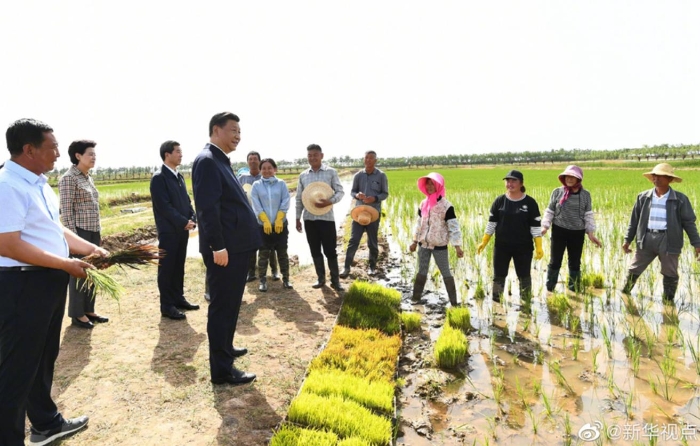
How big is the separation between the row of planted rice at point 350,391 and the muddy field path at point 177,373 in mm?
208

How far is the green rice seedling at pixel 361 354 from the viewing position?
124 inches

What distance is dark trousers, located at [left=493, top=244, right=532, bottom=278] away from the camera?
4.85m

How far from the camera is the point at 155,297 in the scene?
5.24 metres

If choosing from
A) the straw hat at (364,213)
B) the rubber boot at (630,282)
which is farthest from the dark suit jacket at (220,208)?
the rubber boot at (630,282)

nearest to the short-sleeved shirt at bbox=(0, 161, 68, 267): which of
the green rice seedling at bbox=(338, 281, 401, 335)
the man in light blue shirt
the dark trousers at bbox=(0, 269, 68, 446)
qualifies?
the man in light blue shirt

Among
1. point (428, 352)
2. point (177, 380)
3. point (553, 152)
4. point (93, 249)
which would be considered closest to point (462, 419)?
point (428, 352)

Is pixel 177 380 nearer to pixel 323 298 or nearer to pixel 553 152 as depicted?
pixel 323 298

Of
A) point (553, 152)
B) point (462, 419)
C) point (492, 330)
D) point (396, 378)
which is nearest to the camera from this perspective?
point (462, 419)

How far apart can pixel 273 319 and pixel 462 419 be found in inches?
93.2

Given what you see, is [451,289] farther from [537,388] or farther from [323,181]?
[323,181]

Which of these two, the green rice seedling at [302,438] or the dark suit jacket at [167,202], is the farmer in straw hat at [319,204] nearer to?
the dark suit jacket at [167,202]

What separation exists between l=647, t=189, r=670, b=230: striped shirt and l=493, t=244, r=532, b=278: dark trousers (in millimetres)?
1397

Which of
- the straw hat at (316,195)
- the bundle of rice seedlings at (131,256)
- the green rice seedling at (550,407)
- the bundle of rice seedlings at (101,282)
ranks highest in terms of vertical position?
the straw hat at (316,195)

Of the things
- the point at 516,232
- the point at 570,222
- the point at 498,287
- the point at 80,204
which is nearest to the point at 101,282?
the point at 80,204
